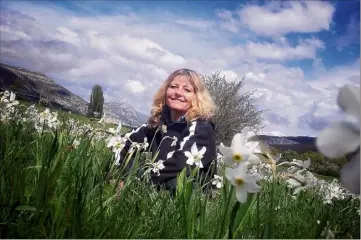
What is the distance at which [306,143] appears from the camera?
1.44 m

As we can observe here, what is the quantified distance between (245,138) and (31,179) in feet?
3.04

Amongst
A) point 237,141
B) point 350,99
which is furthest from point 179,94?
point 350,99

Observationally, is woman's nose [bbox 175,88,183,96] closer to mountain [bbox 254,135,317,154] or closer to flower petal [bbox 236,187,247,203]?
mountain [bbox 254,135,317,154]

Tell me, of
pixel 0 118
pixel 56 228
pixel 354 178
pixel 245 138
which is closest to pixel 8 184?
pixel 56 228

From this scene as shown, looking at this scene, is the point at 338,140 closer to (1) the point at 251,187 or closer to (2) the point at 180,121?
(1) the point at 251,187

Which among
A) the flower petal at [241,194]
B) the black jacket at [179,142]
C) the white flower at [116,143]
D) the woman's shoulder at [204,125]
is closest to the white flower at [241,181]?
the flower petal at [241,194]

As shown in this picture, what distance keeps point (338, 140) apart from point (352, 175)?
2.8 inches

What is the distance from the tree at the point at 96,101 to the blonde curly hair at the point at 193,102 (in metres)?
0.81

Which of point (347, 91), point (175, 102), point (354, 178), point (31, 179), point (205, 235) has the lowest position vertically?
point (205, 235)

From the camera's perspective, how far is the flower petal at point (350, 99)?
636 millimetres

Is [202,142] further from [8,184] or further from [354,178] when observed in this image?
[354,178]

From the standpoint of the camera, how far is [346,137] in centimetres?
64

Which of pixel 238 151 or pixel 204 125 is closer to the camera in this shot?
pixel 238 151

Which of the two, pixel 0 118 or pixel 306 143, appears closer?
pixel 306 143
